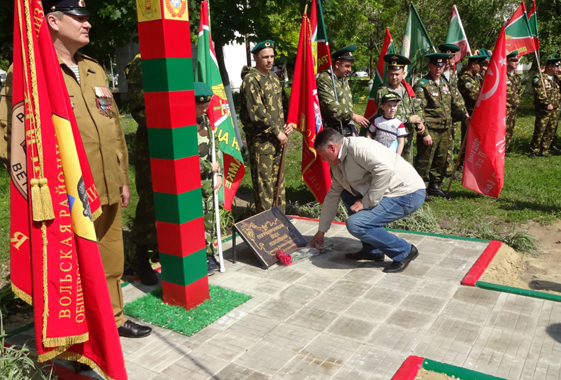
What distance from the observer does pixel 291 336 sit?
3928 millimetres

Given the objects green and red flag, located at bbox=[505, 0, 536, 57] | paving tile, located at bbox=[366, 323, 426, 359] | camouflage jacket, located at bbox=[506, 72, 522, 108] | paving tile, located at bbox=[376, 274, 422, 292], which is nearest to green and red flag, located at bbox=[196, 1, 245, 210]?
paving tile, located at bbox=[376, 274, 422, 292]

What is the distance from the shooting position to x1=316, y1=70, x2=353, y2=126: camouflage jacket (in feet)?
23.5

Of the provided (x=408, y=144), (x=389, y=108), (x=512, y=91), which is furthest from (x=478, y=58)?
(x=389, y=108)

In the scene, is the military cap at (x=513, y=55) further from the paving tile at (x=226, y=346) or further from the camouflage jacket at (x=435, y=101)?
the paving tile at (x=226, y=346)

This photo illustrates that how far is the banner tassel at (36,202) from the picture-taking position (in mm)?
2725

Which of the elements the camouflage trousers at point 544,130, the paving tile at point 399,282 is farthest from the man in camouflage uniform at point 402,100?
the camouflage trousers at point 544,130

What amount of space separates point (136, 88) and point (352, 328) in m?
2.81

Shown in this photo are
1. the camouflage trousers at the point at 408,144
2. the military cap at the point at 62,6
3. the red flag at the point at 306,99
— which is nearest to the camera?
the military cap at the point at 62,6

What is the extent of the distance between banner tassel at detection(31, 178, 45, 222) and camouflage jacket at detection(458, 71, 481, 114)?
9.14 metres

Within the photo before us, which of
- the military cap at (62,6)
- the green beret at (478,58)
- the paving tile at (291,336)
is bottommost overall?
the paving tile at (291,336)

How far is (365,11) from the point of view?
26125 mm

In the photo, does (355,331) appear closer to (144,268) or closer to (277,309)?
(277,309)

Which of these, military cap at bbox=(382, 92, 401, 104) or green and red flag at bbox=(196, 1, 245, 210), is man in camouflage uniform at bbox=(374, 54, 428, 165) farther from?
green and red flag at bbox=(196, 1, 245, 210)

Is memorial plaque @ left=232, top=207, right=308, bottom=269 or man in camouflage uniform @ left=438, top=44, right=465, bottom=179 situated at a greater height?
man in camouflage uniform @ left=438, top=44, right=465, bottom=179
